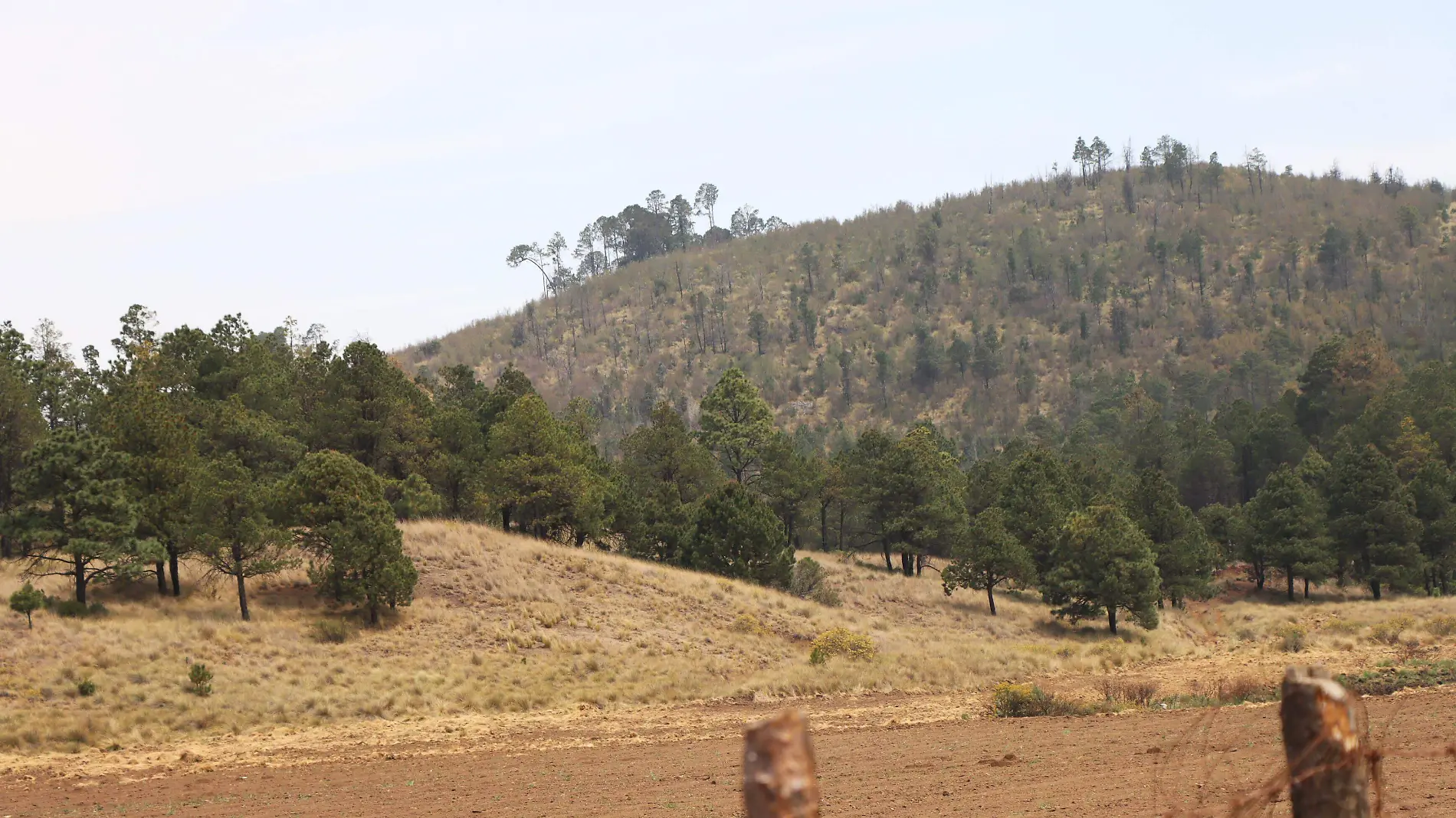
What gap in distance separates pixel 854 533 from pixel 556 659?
131ft

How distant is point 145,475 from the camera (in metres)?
37.2

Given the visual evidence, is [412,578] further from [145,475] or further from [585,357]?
[585,357]

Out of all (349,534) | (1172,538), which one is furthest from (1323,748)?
(1172,538)

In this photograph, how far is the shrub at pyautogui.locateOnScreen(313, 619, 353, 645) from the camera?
3734 cm

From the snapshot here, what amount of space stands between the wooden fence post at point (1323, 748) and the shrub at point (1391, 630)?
129 ft

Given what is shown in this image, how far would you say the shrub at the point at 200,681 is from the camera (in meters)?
30.5

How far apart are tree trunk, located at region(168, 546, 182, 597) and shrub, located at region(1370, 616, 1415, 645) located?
4188 cm

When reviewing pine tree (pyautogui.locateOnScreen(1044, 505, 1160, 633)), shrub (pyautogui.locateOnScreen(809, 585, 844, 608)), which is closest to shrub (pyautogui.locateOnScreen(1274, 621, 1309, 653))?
pine tree (pyautogui.locateOnScreen(1044, 505, 1160, 633))

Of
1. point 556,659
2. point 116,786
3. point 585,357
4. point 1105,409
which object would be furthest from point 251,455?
point 585,357

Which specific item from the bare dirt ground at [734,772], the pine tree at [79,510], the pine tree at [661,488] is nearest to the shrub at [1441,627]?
the bare dirt ground at [734,772]

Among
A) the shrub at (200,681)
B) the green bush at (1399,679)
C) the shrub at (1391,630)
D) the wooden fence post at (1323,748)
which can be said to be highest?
the wooden fence post at (1323,748)

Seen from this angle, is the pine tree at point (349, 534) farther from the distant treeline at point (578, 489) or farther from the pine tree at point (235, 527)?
the pine tree at point (235, 527)

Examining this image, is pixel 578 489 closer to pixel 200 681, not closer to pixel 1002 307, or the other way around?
pixel 200 681

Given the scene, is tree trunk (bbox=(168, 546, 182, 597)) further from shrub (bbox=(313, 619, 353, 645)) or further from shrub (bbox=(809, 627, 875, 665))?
shrub (bbox=(809, 627, 875, 665))
